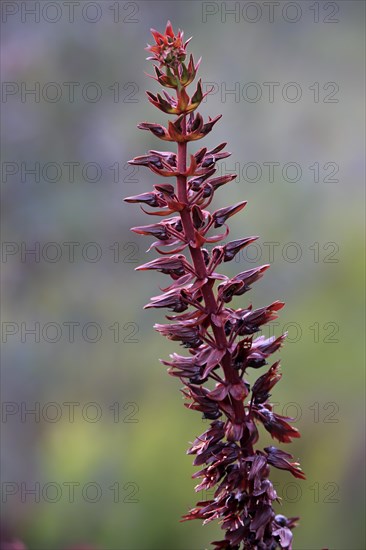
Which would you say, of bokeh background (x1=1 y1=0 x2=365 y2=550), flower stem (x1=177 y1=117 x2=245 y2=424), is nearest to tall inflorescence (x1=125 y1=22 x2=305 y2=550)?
flower stem (x1=177 y1=117 x2=245 y2=424)

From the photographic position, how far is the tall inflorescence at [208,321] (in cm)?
142

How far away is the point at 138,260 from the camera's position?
14.9 feet

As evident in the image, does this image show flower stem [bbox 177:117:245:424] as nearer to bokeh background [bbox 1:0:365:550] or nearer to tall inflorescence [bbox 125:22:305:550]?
tall inflorescence [bbox 125:22:305:550]

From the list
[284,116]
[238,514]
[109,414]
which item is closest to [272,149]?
[284,116]

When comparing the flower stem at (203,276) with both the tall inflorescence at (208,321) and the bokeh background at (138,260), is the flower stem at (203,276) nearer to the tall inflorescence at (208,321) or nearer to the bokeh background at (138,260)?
the tall inflorescence at (208,321)

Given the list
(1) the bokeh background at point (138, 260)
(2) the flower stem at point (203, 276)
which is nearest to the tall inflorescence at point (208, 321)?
(2) the flower stem at point (203, 276)

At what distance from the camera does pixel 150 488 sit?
3.95m

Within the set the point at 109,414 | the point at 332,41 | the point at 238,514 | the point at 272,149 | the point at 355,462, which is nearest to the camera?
the point at 238,514

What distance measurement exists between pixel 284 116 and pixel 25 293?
76.0 inches

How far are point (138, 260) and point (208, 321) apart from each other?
10.2ft

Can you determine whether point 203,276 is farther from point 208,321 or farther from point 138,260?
point 138,260

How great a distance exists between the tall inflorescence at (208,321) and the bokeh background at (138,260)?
7.79 feet

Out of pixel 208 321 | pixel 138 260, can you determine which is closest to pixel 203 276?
pixel 208 321

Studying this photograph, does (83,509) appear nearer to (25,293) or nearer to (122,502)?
(122,502)
